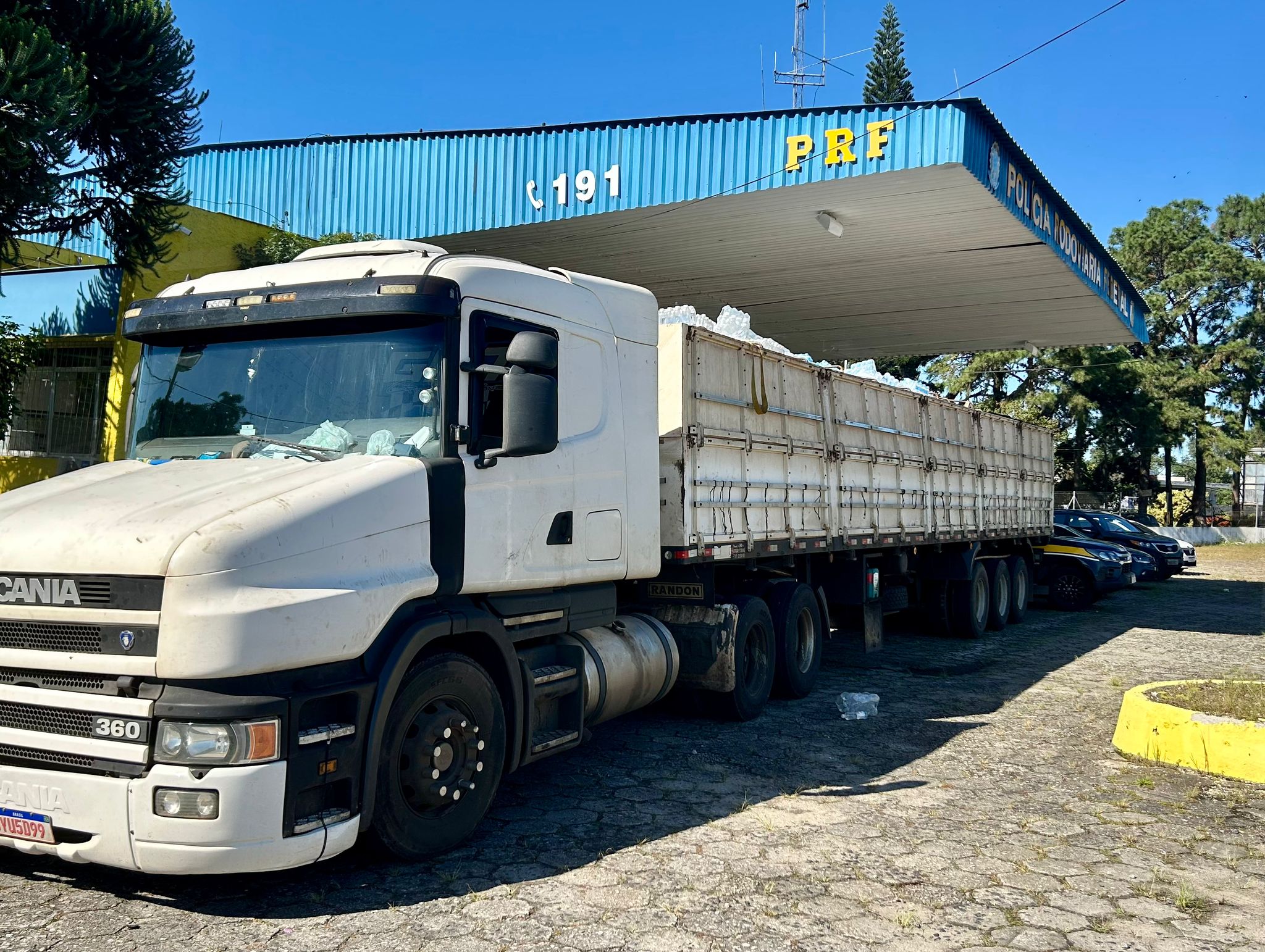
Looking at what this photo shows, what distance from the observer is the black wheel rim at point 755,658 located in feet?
28.0

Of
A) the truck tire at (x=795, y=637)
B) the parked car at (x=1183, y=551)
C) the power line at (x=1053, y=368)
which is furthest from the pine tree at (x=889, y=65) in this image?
the truck tire at (x=795, y=637)

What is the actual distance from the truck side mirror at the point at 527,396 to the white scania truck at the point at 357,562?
0.02 metres

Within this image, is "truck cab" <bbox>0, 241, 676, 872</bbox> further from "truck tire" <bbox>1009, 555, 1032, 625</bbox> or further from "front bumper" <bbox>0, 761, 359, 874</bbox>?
"truck tire" <bbox>1009, 555, 1032, 625</bbox>

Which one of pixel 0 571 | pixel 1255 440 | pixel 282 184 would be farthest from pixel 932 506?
pixel 1255 440

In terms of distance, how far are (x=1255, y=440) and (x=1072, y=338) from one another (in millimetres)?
31879

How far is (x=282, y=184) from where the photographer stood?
18812 millimetres

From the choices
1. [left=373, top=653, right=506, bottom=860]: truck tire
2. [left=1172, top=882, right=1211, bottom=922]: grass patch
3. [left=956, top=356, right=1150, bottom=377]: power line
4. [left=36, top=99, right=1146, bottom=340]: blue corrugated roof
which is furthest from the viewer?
[left=956, top=356, right=1150, bottom=377]: power line

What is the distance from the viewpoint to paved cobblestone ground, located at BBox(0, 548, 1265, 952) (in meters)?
4.38

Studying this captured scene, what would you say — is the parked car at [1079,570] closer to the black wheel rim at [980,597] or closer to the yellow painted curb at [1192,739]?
the black wheel rim at [980,597]

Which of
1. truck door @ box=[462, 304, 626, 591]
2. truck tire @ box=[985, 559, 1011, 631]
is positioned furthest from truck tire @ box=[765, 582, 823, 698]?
truck tire @ box=[985, 559, 1011, 631]

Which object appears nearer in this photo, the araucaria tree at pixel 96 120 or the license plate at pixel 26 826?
the license plate at pixel 26 826

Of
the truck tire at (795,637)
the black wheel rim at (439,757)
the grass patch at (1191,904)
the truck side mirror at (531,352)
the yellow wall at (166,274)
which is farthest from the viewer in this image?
the yellow wall at (166,274)

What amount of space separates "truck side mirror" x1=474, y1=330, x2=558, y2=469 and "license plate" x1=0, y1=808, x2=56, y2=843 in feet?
7.67

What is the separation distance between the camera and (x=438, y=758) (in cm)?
506
